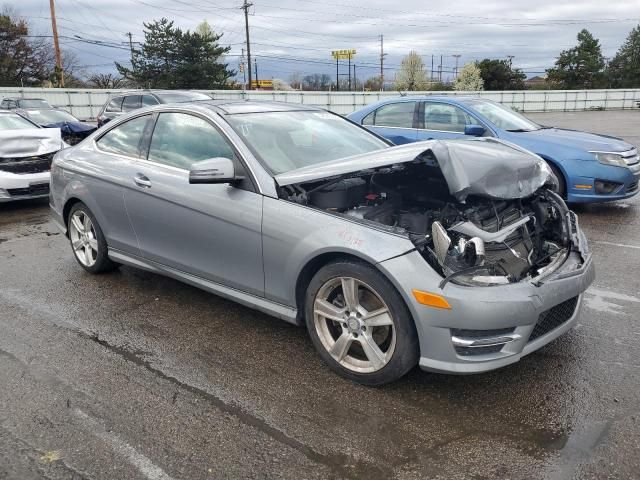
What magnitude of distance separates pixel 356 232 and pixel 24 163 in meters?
7.22

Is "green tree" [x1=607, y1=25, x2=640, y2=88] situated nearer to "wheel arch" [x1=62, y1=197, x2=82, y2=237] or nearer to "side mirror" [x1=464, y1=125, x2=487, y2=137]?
"side mirror" [x1=464, y1=125, x2=487, y2=137]

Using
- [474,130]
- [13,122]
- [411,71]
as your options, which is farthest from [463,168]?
[411,71]

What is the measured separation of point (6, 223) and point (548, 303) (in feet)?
24.6

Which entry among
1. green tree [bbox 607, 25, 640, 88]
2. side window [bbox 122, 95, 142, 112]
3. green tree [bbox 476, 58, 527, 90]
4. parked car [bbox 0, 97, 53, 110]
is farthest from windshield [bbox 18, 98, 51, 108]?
green tree [bbox 607, 25, 640, 88]

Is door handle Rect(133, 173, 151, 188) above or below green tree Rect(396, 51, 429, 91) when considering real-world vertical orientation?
below

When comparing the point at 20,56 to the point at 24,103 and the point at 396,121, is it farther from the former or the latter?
the point at 396,121

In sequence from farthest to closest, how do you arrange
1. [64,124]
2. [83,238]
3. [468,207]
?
[64,124] < [83,238] < [468,207]

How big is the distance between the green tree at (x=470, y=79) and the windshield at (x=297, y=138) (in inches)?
2635

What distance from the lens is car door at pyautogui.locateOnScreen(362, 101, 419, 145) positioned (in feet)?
27.5

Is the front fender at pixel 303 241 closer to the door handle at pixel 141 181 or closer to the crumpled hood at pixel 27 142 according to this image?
the door handle at pixel 141 181

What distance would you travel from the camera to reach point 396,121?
8.61m

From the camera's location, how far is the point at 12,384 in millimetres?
3303

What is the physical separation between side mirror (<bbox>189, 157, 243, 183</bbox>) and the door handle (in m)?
0.82

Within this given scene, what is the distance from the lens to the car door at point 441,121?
25.8ft
